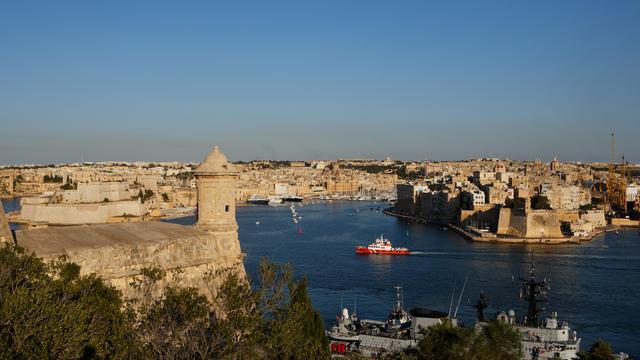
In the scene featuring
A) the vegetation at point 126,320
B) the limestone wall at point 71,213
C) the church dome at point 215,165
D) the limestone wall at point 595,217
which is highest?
the church dome at point 215,165

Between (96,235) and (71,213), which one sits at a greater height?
(96,235)

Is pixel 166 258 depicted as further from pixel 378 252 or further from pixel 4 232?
pixel 378 252

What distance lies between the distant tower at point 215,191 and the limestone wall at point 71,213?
14260 millimetres

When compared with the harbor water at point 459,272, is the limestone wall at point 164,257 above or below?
above

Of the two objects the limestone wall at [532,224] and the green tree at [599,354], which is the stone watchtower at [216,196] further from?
the limestone wall at [532,224]

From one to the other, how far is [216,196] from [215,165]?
0.89 feet

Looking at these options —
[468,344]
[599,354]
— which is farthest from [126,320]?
[599,354]

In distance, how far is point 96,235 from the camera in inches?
213

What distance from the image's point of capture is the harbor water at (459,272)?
42.6ft

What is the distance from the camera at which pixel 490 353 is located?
21.2 feet

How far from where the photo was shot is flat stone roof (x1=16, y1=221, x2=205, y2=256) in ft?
16.2

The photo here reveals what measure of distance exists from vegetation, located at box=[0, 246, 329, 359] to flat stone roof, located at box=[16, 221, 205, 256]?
0.24 meters

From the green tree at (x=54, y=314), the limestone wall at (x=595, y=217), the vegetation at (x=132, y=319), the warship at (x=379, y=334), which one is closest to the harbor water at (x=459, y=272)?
the limestone wall at (x=595, y=217)

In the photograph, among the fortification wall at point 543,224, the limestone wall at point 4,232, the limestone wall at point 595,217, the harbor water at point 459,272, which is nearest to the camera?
the limestone wall at point 4,232
